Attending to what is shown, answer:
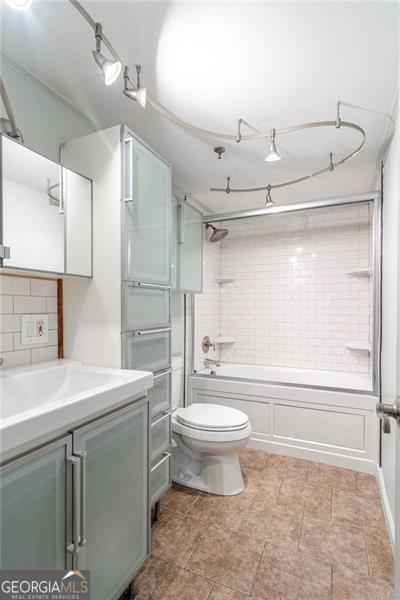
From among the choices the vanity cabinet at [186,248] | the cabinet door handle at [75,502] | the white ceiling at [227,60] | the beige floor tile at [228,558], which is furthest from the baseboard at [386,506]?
the white ceiling at [227,60]

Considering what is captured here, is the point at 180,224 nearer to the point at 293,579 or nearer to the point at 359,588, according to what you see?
the point at 293,579

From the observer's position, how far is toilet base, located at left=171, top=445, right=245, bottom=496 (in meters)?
2.02

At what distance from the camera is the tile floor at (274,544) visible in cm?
134

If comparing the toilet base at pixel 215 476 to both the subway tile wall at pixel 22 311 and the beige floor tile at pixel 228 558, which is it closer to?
the beige floor tile at pixel 228 558

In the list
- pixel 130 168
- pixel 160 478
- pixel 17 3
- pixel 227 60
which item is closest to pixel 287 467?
pixel 160 478

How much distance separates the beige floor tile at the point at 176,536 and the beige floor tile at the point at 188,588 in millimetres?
75

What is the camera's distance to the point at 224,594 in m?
1.31

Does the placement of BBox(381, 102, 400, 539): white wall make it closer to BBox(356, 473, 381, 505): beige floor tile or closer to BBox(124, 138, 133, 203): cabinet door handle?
BBox(356, 473, 381, 505): beige floor tile

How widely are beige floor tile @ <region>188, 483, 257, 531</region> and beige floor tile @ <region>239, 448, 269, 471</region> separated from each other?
32 centimetres

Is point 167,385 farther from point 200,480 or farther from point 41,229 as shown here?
point 41,229

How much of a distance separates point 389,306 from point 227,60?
5.50 feet

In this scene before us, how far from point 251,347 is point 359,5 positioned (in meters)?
3.20

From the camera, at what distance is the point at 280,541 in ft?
5.28

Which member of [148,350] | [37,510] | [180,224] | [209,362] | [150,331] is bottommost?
[209,362]
